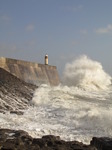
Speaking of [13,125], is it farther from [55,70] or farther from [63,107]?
[55,70]

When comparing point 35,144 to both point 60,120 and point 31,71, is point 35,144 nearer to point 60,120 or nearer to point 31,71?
point 60,120

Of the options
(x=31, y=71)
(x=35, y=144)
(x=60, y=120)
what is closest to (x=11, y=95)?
(x=60, y=120)

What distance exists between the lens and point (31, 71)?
1577 centimetres

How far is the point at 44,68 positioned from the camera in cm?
1761

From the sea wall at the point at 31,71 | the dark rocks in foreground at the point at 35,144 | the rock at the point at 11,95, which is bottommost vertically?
the dark rocks in foreground at the point at 35,144

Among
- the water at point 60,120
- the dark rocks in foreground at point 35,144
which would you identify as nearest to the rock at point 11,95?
the water at point 60,120

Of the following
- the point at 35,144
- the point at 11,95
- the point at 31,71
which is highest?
the point at 31,71

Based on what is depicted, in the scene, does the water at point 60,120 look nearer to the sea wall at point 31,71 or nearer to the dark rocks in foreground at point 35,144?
the dark rocks in foreground at point 35,144

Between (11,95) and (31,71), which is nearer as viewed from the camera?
(11,95)

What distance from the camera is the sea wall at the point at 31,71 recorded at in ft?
46.5

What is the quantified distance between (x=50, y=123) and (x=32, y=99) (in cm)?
356

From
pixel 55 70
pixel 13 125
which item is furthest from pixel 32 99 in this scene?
pixel 55 70

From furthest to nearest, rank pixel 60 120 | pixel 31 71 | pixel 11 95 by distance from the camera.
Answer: pixel 31 71 → pixel 11 95 → pixel 60 120

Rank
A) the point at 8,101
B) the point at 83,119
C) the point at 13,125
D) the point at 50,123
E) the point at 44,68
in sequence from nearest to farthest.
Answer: the point at 13,125
the point at 50,123
the point at 83,119
the point at 8,101
the point at 44,68
